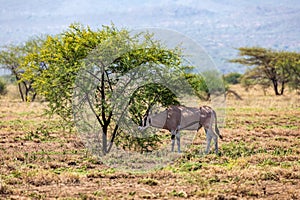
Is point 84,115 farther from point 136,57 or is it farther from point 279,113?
point 279,113

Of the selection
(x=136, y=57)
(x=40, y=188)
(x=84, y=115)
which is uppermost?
(x=136, y=57)

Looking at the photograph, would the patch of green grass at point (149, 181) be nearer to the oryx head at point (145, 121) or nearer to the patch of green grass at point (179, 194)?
the patch of green grass at point (179, 194)

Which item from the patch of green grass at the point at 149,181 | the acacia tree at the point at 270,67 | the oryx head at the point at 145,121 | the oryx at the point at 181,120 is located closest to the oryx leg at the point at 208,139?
the oryx at the point at 181,120

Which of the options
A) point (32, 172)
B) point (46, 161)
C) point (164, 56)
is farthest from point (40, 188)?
point (164, 56)

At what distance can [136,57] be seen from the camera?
15.4 metres

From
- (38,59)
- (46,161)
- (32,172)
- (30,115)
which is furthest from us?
(30,115)

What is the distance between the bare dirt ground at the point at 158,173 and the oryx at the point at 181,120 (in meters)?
0.74

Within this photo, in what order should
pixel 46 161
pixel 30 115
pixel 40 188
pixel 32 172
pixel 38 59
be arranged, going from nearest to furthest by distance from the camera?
pixel 40 188, pixel 32 172, pixel 46 161, pixel 38 59, pixel 30 115

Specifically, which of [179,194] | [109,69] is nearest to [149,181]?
[179,194]

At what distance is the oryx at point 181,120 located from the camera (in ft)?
52.7

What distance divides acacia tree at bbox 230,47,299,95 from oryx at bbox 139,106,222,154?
4049cm

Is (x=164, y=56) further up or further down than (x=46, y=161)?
further up

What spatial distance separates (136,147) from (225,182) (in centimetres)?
483

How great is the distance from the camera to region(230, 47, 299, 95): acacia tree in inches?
2238
